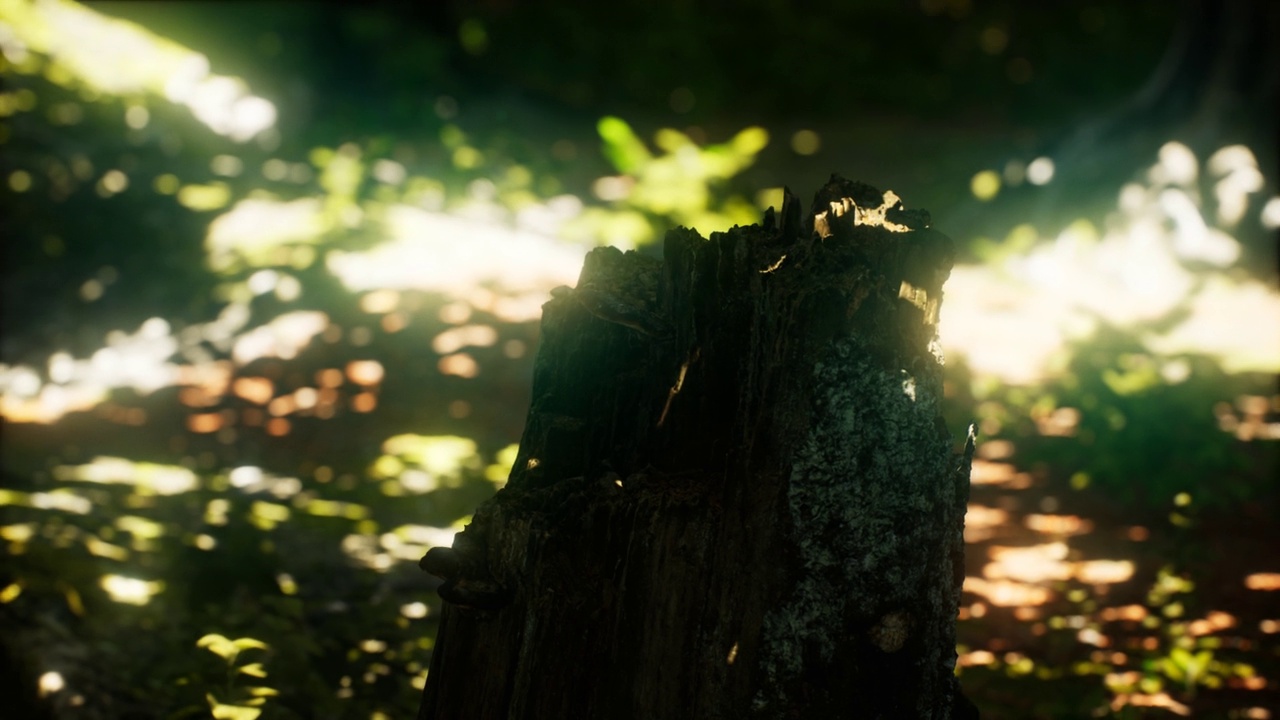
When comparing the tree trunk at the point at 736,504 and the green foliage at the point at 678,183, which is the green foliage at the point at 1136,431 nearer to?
the green foliage at the point at 678,183

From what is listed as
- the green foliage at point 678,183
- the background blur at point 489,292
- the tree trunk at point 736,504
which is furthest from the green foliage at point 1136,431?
the tree trunk at point 736,504

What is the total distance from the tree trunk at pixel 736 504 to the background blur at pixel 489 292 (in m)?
1.55

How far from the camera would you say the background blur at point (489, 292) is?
5.29m

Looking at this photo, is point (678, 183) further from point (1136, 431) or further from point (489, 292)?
point (1136, 431)

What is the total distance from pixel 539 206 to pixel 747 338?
9062 mm

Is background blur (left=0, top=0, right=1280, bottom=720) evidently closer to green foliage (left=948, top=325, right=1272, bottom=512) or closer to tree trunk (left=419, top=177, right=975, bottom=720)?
green foliage (left=948, top=325, right=1272, bottom=512)

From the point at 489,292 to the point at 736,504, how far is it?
759cm

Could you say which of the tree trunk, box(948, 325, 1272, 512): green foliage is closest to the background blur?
box(948, 325, 1272, 512): green foliage

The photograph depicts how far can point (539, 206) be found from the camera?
11.7m

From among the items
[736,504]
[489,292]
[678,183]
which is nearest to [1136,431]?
[678,183]

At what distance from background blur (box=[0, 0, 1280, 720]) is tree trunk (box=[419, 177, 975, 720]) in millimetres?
1553

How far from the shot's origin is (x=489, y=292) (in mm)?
10047

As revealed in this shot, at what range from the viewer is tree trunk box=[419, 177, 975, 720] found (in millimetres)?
2600

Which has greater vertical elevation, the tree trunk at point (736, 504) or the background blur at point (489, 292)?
the background blur at point (489, 292)
